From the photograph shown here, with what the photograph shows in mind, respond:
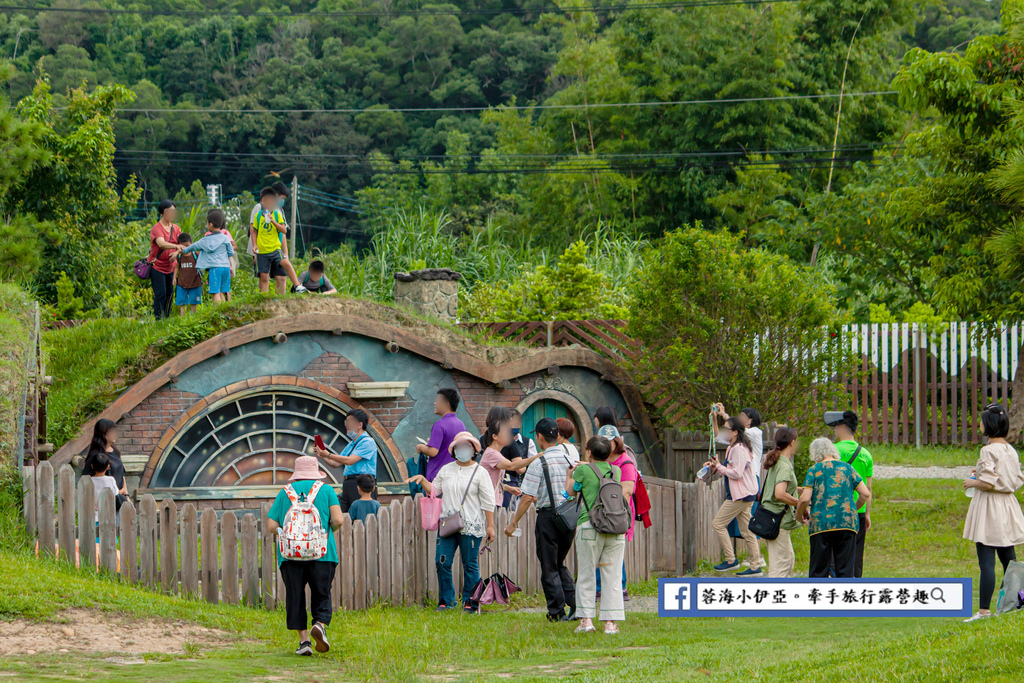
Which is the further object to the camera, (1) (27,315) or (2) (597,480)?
(1) (27,315)

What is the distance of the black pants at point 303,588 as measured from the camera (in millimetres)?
7383

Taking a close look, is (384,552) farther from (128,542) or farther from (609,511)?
(609,511)

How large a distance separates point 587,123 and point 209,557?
2897 centimetres

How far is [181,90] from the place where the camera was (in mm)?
57812

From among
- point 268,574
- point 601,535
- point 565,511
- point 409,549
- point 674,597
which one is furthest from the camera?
point 409,549

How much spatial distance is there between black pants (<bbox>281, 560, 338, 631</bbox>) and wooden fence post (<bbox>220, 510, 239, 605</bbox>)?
1.62 m

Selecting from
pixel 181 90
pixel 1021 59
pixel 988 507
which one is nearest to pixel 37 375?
pixel 988 507

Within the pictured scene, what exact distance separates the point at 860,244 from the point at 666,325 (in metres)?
5.36

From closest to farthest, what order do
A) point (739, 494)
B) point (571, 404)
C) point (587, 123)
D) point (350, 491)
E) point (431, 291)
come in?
Answer: point (350, 491)
point (739, 494)
point (571, 404)
point (431, 291)
point (587, 123)

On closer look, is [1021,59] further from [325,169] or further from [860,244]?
[325,169]

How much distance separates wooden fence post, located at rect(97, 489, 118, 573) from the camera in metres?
8.80

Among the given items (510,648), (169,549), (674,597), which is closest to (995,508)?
(674,597)

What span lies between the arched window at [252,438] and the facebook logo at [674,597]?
6797mm

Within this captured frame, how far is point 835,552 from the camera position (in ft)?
29.1
